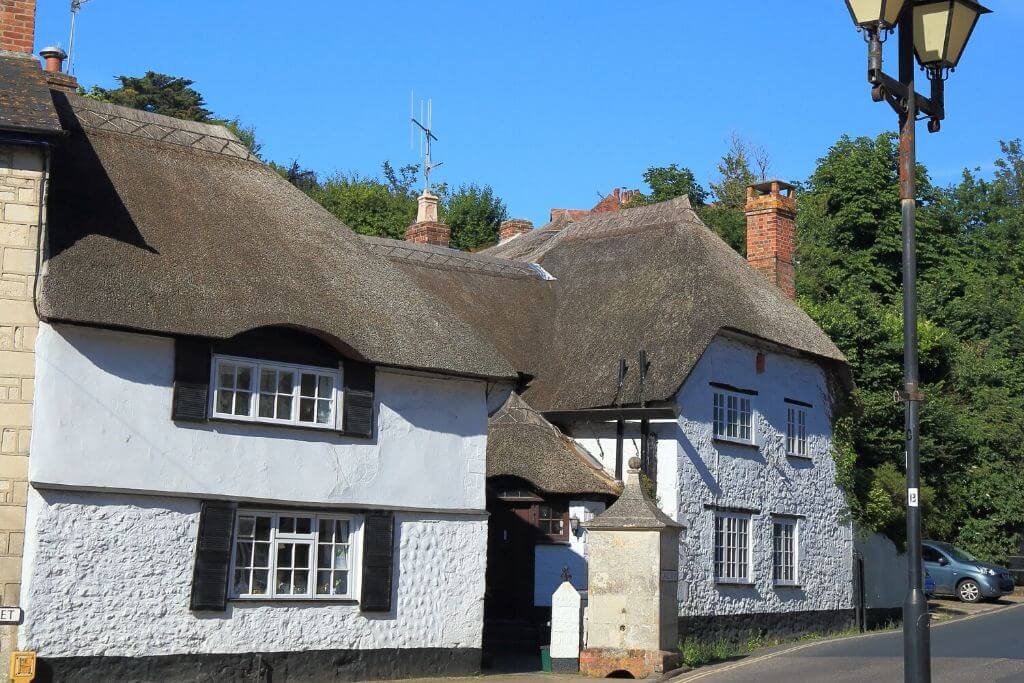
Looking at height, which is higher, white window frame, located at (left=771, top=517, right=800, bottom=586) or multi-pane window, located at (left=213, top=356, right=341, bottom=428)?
multi-pane window, located at (left=213, top=356, right=341, bottom=428)

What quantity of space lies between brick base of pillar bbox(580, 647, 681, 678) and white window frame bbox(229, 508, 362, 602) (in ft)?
10.9

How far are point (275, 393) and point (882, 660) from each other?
9331 millimetres

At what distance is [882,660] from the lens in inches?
703

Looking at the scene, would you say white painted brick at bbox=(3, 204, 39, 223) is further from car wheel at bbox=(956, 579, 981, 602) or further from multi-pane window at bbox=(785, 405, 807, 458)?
car wheel at bbox=(956, 579, 981, 602)

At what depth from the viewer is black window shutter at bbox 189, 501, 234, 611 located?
1522 cm

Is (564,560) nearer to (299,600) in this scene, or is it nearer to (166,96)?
(299,600)

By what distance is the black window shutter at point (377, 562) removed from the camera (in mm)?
16672

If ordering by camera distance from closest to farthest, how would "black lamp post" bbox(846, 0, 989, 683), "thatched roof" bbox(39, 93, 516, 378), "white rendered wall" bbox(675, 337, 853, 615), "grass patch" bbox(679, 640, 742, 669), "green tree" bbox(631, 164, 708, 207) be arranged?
"black lamp post" bbox(846, 0, 989, 683) < "thatched roof" bbox(39, 93, 516, 378) < "grass patch" bbox(679, 640, 742, 669) < "white rendered wall" bbox(675, 337, 853, 615) < "green tree" bbox(631, 164, 708, 207)

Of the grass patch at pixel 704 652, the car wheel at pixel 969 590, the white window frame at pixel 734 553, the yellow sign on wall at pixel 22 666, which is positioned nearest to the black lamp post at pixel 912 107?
the grass patch at pixel 704 652

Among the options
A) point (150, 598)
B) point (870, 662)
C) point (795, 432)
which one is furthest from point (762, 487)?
Result: point (150, 598)

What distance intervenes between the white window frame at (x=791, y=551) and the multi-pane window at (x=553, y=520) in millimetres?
4992

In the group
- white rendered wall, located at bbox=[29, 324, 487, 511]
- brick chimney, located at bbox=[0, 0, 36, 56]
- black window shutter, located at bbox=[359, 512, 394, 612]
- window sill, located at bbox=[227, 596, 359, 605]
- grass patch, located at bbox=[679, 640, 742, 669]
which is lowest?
grass patch, located at bbox=[679, 640, 742, 669]

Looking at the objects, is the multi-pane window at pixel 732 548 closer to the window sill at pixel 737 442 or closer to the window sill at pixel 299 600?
the window sill at pixel 737 442

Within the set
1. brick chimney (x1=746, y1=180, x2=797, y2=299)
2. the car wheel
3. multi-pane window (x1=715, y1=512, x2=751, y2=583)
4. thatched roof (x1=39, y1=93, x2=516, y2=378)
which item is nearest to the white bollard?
thatched roof (x1=39, y1=93, x2=516, y2=378)
